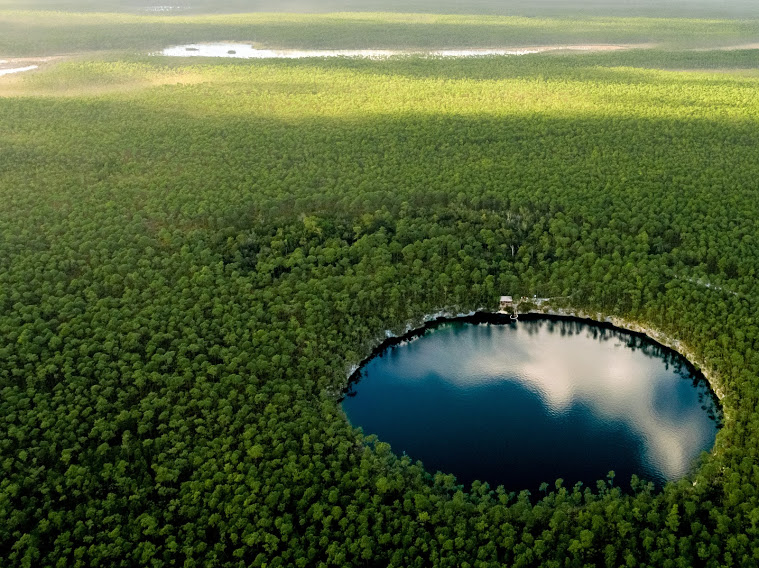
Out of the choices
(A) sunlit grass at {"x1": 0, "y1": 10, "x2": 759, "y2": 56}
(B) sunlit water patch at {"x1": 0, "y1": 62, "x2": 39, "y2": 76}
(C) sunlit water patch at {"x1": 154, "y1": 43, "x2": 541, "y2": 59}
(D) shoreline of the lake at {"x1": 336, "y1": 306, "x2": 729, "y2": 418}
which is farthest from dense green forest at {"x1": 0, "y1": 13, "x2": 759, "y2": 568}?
(A) sunlit grass at {"x1": 0, "y1": 10, "x2": 759, "y2": 56}

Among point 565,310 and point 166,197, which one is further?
point 166,197

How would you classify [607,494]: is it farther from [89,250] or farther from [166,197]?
[166,197]

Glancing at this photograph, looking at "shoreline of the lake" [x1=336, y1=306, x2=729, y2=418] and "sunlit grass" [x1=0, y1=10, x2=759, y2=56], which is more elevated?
"sunlit grass" [x1=0, y1=10, x2=759, y2=56]

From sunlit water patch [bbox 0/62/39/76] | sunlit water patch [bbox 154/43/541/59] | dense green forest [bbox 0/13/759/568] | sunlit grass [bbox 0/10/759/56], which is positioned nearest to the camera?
dense green forest [bbox 0/13/759/568]

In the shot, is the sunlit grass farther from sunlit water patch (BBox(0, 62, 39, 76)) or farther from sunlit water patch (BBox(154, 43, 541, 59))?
sunlit water patch (BBox(0, 62, 39, 76))

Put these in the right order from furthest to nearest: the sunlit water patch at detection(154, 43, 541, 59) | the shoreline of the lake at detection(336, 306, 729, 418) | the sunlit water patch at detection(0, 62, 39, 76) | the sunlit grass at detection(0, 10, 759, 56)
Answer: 1. the sunlit grass at detection(0, 10, 759, 56)
2. the sunlit water patch at detection(154, 43, 541, 59)
3. the sunlit water patch at detection(0, 62, 39, 76)
4. the shoreline of the lake at detection(336, 306, 729, 418)

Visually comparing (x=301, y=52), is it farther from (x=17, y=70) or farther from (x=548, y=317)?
(x=548, y=317)

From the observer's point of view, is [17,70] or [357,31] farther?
[357,31]

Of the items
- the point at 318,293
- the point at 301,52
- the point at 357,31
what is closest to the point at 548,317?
the point at 318,293

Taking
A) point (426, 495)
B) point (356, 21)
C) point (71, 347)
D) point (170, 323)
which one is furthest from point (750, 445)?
point (356, 21)
